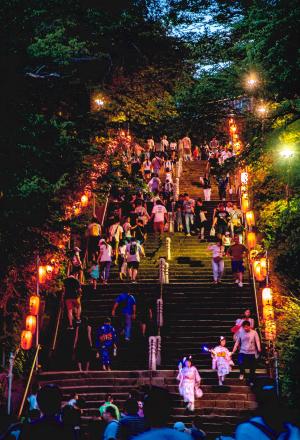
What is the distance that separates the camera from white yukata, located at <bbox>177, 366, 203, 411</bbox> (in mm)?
14062

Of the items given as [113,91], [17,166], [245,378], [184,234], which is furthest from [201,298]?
[113,91]

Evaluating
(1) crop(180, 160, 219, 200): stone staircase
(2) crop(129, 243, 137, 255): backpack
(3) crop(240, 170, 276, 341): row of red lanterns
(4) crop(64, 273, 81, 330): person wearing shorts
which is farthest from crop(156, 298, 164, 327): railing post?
(1) crop(180, 160, 219, 200): stone staircase

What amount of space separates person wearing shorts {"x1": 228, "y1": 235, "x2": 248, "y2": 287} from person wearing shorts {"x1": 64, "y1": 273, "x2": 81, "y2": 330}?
5.12m

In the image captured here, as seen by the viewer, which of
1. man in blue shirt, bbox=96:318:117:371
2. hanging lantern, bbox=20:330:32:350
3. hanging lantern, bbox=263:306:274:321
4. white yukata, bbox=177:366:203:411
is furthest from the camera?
hanging lantern, bbox=20:330:32:350

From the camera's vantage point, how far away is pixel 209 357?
55.6 ft

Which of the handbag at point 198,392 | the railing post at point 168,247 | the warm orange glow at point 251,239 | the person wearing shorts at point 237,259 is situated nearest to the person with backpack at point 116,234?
the railing post at point 168,247

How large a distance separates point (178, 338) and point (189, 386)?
3.60 meters

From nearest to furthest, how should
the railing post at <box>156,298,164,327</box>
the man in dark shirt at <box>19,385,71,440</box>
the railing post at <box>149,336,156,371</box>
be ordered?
the man in dark shirt at <box>19,385,71,440</box>
the railing post at <box>149,336,156,371</box>
the railing post at <box>156,298,164,327</box>

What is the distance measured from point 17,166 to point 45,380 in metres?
6.17

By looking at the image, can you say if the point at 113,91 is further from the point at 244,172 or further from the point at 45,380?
the point at 45,380

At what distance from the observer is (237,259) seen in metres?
19.3

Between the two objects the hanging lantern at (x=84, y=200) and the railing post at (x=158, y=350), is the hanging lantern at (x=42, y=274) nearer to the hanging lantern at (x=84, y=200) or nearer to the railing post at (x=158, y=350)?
the railing post at (x=158, y=350)

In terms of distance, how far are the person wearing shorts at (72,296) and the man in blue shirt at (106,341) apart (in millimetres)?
2119

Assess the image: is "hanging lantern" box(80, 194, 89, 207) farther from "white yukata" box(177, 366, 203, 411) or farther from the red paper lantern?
"white yukata" box(177, 366, 203, 411)
